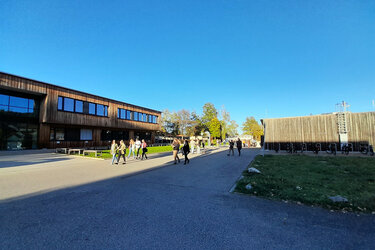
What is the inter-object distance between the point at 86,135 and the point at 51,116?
5.74m

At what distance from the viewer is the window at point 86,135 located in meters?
23.6

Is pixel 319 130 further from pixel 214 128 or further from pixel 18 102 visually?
pixel 18 102

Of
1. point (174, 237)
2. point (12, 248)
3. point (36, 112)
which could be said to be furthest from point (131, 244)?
point (36, 112)

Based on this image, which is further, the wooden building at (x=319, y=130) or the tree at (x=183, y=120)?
the tree at (x=183, y=120)

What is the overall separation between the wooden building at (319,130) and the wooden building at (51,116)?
2458 cm

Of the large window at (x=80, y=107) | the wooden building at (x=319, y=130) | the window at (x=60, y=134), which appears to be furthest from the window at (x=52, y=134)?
the wooden building at (x=319, y=130)

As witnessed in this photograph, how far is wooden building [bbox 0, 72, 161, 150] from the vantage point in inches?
681

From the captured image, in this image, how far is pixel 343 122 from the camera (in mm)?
19219

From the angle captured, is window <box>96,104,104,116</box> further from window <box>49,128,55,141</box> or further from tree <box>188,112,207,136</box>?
tree <box>188,112,207,136</box>

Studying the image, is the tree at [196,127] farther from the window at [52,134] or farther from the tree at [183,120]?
the window at [52,134]

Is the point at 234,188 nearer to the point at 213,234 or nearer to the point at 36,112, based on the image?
the point at 213,234

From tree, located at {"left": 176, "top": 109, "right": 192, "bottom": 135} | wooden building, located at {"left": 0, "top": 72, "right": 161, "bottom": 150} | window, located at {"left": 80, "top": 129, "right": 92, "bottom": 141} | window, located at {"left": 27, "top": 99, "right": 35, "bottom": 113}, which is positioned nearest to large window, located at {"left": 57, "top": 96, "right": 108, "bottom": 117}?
wooden building, located at {"left": 0, "top": 72, "right": 161, "bottom": 150}

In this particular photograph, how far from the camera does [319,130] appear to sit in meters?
20.5

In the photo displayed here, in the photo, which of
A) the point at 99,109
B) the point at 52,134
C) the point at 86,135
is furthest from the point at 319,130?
the point at 52,134
